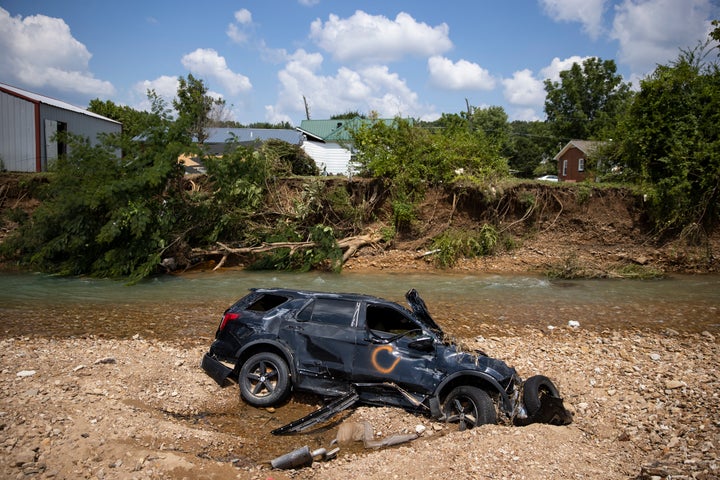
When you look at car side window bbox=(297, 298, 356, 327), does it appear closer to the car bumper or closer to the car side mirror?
the car side mirror

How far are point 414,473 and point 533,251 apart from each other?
16.5 m

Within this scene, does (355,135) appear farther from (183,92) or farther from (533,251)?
(183,92)

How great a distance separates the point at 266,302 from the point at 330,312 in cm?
106

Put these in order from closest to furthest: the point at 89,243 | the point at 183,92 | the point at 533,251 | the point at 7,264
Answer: the point at 89,243
the point at 7,264
the point at 533,251
the point at 183,92

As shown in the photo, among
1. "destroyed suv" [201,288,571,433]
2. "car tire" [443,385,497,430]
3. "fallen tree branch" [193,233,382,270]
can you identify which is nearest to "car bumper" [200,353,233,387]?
"destroyed suv" [201,288,571,433]

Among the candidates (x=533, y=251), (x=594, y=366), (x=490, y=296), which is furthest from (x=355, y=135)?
(x=594, y=366)

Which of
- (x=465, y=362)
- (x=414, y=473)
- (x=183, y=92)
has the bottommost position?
(x=414, y=473)

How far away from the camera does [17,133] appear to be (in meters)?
24.6

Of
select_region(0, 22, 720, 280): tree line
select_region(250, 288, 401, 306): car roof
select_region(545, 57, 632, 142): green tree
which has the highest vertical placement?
select_region(545, 57, 632, 142): green tree

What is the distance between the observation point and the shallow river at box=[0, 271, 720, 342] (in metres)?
11.3

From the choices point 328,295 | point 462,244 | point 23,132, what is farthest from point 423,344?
point 23,132

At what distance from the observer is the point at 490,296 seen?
14617mm

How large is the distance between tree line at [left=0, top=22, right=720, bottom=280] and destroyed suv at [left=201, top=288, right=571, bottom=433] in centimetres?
1076

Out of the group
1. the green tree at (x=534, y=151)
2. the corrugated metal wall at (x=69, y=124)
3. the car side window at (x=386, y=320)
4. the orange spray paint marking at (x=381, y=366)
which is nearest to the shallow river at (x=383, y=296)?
the car side window at (x=386, y=320)
